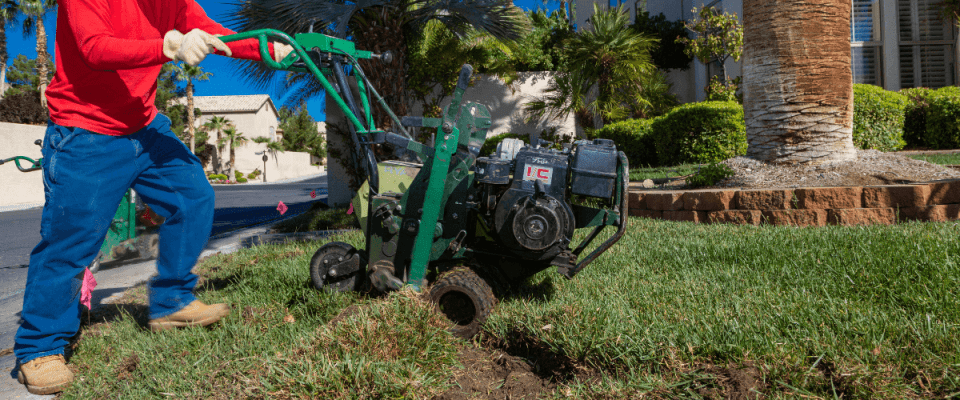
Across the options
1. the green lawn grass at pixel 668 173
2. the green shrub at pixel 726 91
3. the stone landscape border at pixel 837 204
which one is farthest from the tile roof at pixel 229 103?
the stone landscape border at pixel 837 204

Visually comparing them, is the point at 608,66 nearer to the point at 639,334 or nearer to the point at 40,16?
the point at 639,334

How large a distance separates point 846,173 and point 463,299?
406 centimetres

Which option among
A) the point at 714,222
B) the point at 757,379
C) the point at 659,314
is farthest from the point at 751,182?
the point at 757,379

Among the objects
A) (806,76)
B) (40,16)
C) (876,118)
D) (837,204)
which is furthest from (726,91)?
(40,16)

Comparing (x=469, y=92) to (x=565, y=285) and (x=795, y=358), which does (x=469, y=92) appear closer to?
(x=565, y=285)

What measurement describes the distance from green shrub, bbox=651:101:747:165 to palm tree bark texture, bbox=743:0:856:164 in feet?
16.6

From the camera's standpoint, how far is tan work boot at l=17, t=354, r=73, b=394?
2105 mm

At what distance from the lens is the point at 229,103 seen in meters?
49.6

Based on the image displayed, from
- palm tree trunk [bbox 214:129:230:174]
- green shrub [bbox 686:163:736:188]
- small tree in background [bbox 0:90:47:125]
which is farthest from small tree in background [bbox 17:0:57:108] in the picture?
green shrub [bbox 686:163:736:188]

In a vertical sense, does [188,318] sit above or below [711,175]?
below

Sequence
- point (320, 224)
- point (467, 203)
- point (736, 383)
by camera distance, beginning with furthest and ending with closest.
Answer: point (320, 224) < point (467, 203) < point (736, 383)

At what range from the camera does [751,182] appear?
486cm

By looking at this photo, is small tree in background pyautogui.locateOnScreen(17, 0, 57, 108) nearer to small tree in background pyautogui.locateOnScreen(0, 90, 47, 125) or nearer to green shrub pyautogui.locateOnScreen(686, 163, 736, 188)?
small tree in background pyautogui.locateOnScreen(0, 90, 47, 125)

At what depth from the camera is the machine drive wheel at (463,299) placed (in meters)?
2.27
